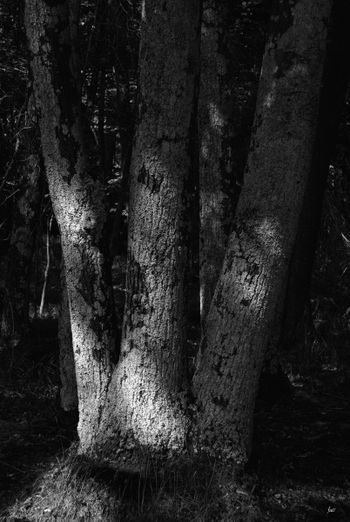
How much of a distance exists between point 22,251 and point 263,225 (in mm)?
5482

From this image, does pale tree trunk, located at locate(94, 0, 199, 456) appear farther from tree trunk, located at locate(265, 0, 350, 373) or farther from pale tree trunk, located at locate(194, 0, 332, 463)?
tree trunk, located at locate(265, 0, 350, 373)

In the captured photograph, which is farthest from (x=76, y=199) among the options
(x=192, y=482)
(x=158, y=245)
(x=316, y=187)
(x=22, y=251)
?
(x=22, y=251)

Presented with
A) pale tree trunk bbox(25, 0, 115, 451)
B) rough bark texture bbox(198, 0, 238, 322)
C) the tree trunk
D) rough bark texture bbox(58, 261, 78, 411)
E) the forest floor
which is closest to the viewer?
the forest floor

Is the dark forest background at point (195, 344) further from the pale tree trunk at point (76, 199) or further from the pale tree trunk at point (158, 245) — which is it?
the pale tree trunk at point (76, 199)

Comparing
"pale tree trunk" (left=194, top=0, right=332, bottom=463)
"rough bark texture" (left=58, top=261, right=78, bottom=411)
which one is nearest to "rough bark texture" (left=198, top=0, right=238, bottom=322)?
"rough bark texture" (left=58, top=261, right=78, bottom=411)

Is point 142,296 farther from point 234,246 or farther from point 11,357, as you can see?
point 11,357

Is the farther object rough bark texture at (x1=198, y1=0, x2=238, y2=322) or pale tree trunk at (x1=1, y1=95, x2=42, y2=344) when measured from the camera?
pale tree trunk at (x1=1, y1=95, x2=42, y2=344)

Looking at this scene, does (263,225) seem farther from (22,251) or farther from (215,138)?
(22,251)

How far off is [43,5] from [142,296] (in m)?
1.94

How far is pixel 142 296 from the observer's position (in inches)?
191

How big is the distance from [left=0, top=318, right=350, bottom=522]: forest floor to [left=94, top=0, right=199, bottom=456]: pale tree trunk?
0.91 feet

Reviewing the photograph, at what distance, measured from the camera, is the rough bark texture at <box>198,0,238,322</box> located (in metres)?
6.73

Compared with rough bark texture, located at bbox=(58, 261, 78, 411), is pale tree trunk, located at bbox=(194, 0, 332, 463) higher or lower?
higher

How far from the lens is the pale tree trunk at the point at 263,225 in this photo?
4805mm
